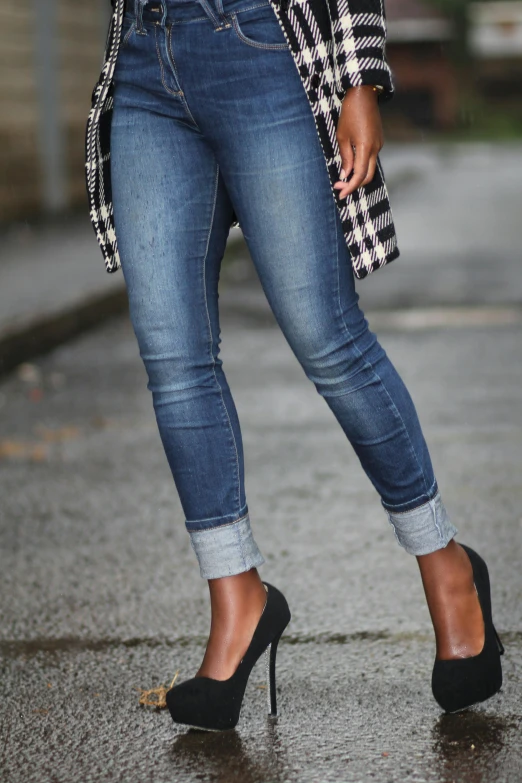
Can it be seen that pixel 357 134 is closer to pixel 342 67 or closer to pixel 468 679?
pixel 342 67

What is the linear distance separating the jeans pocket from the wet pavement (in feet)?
3.85

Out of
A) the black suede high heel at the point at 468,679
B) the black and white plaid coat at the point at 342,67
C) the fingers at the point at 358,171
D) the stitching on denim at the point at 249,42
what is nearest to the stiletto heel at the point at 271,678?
the black suede high heel at the point at 468,679

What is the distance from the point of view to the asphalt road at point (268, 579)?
7.39 ft

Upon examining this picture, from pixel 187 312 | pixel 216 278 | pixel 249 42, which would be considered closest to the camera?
pixel 249 42

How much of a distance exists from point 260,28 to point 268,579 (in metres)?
1.49

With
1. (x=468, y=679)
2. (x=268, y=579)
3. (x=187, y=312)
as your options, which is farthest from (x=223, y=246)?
(x=268, y=579)

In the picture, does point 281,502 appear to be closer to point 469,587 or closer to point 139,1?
point 469,587

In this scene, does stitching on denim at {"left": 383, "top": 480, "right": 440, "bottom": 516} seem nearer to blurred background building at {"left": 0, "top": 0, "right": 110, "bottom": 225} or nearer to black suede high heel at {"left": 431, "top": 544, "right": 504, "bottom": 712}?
black suede high heel at {"left": 431, "top": 544, "right": 504, "bottom": 712}

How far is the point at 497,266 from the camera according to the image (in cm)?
1036

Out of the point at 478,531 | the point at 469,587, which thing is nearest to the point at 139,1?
the point at 469,587

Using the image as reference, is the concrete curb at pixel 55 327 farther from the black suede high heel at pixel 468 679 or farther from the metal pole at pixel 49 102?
the metal pole at pixel 49 102

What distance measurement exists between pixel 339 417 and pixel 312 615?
31.0 inches

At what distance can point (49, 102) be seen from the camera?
14.3 meters

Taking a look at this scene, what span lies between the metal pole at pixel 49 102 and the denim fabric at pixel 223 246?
40.3 feet
